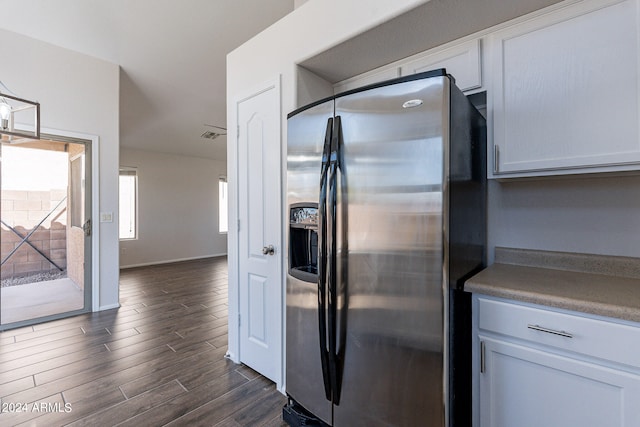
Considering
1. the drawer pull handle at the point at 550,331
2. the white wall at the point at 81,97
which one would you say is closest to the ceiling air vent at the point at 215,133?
the white wall at the point at 81,97

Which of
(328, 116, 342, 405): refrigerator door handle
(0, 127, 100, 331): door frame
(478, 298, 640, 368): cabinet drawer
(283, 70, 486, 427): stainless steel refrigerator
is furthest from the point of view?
(0, 127, 100, 331): door frame

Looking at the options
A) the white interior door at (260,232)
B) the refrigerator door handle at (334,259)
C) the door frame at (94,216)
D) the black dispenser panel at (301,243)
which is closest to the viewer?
the refrigerator door handle at (334,259)

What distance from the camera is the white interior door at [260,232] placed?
6.44ft

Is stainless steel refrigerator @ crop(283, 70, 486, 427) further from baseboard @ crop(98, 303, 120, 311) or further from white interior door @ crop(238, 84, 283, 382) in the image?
baseboard @ crop(98, 303, 120, 311)

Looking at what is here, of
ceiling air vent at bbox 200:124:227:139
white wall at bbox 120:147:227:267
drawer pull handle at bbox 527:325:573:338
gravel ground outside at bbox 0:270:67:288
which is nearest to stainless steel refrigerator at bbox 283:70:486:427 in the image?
drawer pull handle at bbox 527:325:573:338

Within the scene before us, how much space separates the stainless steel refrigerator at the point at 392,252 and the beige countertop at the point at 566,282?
5.6 inches

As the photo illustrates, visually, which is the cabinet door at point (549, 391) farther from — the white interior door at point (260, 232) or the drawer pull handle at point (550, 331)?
the white interior door at point (260, 232)

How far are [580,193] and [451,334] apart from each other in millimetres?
1091

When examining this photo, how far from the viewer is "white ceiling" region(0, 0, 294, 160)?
2.87m

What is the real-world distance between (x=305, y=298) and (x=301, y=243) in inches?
12.7

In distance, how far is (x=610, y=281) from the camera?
1.31 metres

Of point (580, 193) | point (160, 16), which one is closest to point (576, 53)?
point (580, 193)

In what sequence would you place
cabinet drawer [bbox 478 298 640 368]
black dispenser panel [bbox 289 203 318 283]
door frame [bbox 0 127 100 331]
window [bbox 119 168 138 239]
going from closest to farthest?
1. cabinet drawer [bbox 478 298 640 368]
2. black dispenser panel [bbox 289 203 318 283]
3. door frame [bbox 0 127 100 331]
4. window [bbox 119 168 138 239]

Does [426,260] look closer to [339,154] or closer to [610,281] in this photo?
[339,154]
